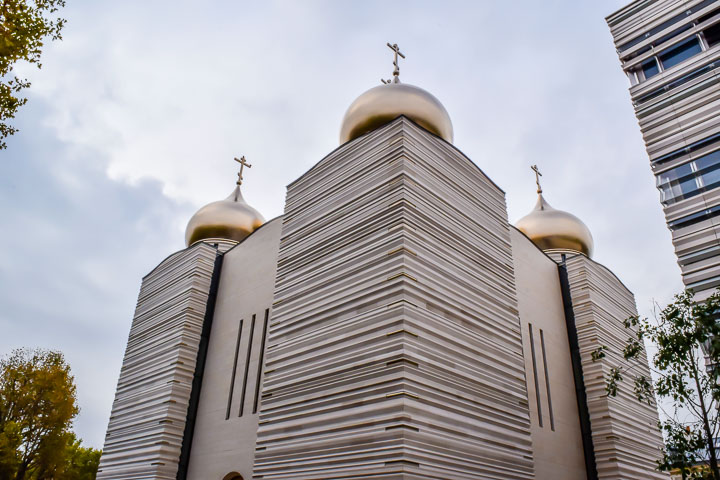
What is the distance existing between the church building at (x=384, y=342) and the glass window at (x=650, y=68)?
12.8 metres

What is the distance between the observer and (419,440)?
6789 millimetres

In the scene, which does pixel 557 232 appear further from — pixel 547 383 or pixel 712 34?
pixel 712 34

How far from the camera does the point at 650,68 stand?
22.9 meters

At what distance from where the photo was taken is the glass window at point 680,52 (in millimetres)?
21516

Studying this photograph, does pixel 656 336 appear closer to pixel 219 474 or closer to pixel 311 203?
pixel 311 203

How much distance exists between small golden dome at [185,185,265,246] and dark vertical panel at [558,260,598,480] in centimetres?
898

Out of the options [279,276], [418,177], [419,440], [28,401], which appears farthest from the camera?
[28,401]

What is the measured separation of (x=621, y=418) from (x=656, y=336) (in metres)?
6.16

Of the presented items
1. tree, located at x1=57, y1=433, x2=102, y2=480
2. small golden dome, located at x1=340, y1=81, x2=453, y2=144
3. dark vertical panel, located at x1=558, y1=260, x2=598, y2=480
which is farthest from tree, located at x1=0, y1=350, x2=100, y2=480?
dark vertical panel, located at x1=558, y1=260, x2=598, y2=480

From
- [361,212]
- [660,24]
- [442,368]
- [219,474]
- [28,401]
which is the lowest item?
[219,474]

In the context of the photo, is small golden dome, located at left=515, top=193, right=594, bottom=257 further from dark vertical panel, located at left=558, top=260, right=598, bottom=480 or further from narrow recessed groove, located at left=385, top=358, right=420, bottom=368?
narrow recessed groove, located at left=385, top=358, right=420, bottom=368

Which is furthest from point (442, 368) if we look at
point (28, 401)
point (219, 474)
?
point (28, 401)

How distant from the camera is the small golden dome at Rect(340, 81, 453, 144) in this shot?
10.8 meters

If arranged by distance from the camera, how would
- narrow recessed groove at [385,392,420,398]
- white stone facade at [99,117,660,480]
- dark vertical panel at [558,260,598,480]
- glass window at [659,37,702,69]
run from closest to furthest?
narrow recessed groove at [385,392,420,398] < white stone facade at [99,117,660,480] < dark vertical panel at [558,260,598,480] < glass window at [659,37,702,69]
